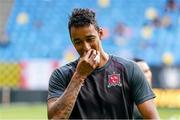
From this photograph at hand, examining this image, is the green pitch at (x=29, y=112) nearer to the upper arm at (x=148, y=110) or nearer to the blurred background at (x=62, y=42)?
the blurred background at (x=62, y=42)

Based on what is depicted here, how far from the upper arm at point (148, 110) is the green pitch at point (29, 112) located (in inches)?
440

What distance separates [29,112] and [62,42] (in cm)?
631

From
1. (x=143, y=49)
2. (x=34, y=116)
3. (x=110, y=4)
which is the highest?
(x=110, y=4)

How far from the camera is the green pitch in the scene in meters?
15.7

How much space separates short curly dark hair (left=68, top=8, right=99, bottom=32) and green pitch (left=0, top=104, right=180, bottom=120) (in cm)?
1128

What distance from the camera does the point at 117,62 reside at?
4.03 metres

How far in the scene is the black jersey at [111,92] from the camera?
3.96 meters

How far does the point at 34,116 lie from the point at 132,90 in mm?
12063

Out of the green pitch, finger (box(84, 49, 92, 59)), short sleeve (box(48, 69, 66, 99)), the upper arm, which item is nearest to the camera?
finger (box(84, 49, 92, 59))

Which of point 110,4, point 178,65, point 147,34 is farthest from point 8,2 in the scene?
point 178,65

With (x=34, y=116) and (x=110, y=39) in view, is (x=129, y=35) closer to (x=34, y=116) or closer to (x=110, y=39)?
(x=110, y=39)

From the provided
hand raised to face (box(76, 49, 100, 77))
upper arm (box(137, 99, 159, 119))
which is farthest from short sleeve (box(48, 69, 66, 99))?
upper arm (box(137, 99, 159, 119))

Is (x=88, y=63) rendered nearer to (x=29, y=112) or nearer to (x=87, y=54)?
(x=87, y=54)

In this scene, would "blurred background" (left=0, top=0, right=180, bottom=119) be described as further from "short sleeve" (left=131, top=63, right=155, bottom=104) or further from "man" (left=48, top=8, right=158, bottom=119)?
"short sleeve" (left=131, top=63, right=155, bottom=104)
